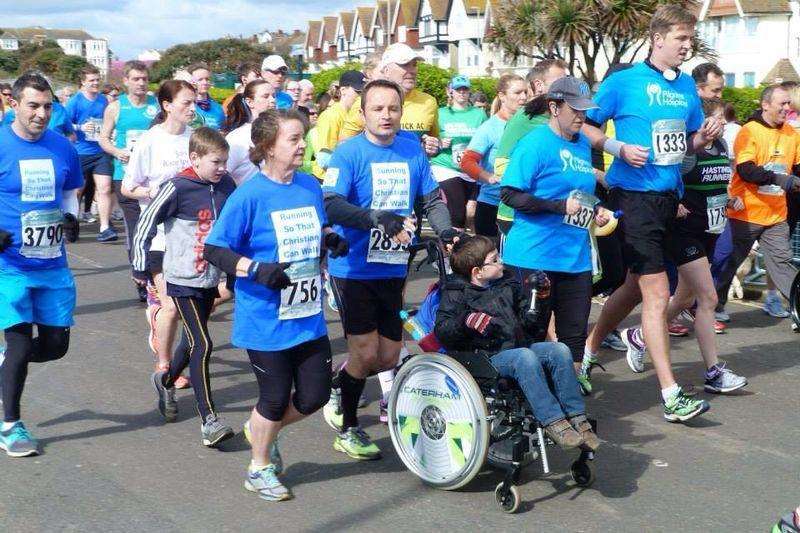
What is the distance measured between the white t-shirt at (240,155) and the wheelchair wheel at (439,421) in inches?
121

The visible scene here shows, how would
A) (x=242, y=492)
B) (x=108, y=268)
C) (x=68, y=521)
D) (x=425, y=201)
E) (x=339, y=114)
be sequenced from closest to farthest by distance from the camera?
(x=68, y=521), (x=242, y=492), (x=425, y=201), (x=339, y=114), (x=108, y=268)

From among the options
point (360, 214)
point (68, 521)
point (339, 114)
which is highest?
point (339, 114)

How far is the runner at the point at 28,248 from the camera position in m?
5.82

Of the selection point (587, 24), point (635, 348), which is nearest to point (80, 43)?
point (587, 24)

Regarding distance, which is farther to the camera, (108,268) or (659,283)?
(108,268)

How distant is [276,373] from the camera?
16.4ft

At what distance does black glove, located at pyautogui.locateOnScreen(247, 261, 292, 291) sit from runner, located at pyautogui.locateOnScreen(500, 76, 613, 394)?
1.56 meters

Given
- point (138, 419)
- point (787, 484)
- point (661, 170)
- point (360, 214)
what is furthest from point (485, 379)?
point (138, 419)

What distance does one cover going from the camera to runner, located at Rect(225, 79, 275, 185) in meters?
7.88

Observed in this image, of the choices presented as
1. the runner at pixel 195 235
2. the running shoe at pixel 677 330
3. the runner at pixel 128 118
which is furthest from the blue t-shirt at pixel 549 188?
the runner at pixel 128 118

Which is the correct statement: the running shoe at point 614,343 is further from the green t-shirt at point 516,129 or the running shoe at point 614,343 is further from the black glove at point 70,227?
the black glove at point 70,227

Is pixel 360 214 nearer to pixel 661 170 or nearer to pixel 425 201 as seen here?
pixel 425 201

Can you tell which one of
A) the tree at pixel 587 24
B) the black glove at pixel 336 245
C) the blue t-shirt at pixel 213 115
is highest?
the tree at pixel 587 24

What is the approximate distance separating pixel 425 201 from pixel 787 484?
93.0 inches
